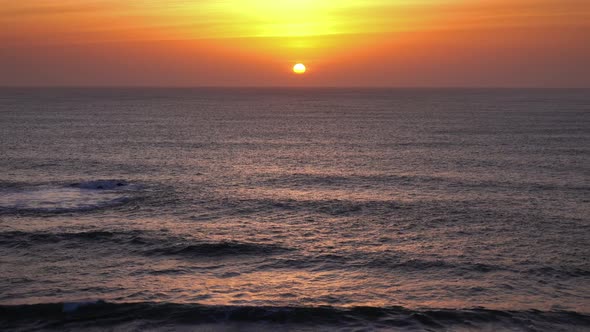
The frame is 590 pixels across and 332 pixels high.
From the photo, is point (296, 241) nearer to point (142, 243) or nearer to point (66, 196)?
point (142, 243)

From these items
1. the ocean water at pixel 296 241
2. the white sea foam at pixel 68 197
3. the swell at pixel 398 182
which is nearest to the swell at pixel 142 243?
the ocean water at pixel 296 241

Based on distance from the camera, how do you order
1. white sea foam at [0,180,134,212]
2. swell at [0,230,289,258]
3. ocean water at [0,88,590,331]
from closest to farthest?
1. ocean water at [0,88,590,331]
2. swell at [0,230,289,258]
3. white sea foam at [0,180,134,212]

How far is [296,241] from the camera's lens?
121 feet

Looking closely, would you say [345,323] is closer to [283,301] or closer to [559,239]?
[283,301]

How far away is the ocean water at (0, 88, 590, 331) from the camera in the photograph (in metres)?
25.7

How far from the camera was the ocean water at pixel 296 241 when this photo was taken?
84.3ft

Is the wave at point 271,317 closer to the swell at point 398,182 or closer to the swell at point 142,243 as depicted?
the swell at point 142,243

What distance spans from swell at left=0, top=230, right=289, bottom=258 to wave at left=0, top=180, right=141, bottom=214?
6.99m

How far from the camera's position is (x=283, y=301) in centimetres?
2692

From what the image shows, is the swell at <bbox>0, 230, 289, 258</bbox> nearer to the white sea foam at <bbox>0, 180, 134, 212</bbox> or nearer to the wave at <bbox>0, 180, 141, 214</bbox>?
the wave at <bbox>0, 180, 141, 214</bbox>

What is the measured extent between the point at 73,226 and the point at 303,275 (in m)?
18.3

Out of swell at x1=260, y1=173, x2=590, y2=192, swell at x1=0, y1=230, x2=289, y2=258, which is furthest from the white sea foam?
swell at x1=260, y1=173, x2=590, y2=192

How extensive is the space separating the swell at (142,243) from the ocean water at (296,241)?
0.59 feet

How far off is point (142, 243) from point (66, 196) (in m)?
16.2
